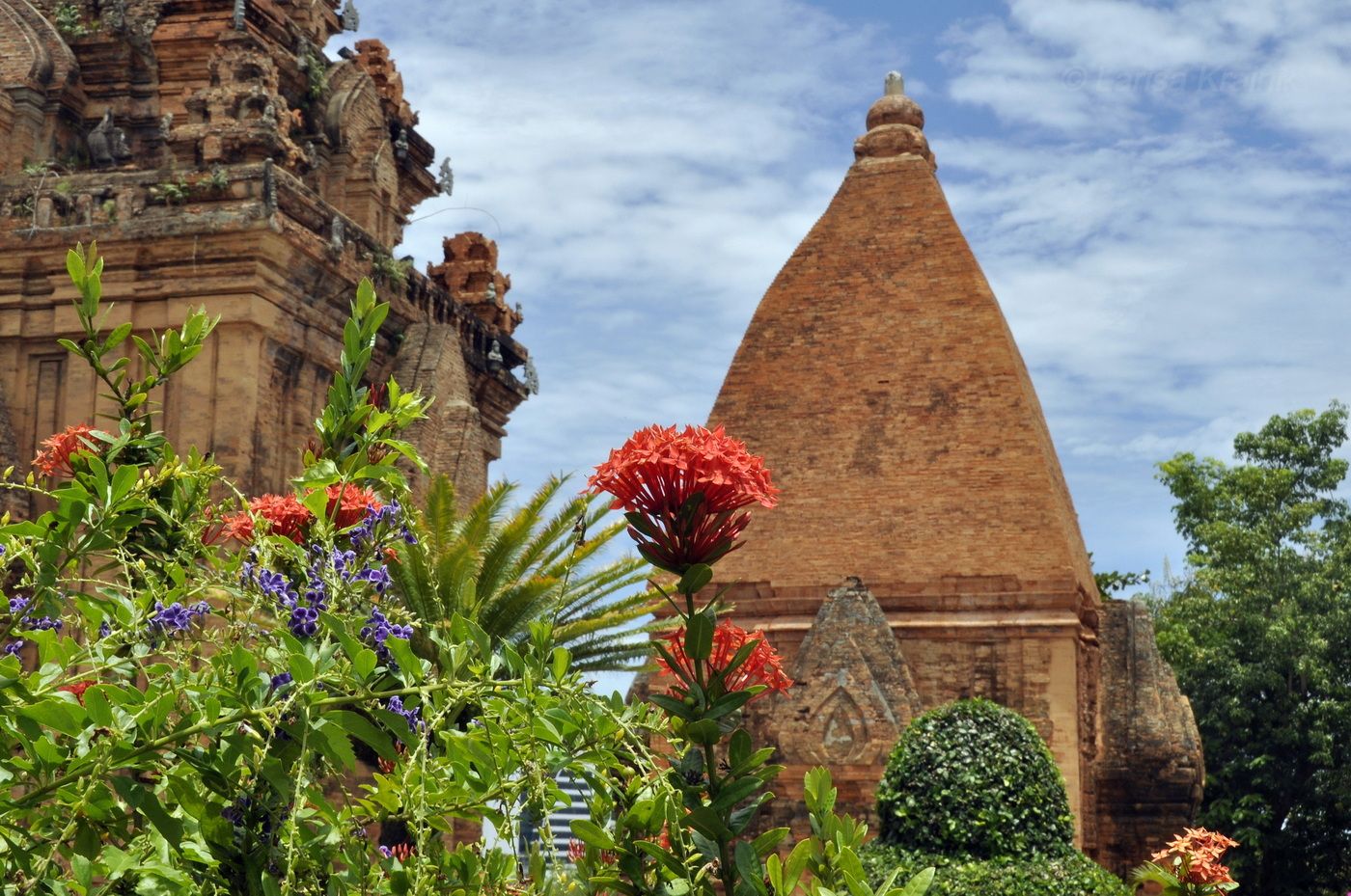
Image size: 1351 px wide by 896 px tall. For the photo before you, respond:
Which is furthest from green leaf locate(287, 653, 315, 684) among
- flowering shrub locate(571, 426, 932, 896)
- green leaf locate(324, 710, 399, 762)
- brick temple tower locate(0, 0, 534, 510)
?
brick temple tower locate(0, 0, 534, 510)

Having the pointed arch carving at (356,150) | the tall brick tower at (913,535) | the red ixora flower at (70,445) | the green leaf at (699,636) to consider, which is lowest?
the green leaf at (699,636)

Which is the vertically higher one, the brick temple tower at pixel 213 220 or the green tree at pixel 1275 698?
the brick temple tower at pixel 213 220

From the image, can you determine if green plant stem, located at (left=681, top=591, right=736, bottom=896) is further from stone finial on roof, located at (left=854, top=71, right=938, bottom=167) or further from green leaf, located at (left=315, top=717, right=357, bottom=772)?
stone finial on roof, located at (left=854, top=71, right=938, bottom=167)

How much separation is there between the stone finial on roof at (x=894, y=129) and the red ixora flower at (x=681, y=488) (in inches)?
645

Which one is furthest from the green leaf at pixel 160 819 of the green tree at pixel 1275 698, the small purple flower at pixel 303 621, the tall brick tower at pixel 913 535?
the green tree at pixel 1275 698

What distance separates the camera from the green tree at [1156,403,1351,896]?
1048 inches

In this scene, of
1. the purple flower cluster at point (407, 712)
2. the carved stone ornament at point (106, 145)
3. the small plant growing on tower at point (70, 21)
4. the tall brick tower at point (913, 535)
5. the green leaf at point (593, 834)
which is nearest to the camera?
the green leaf at point (593, 834)

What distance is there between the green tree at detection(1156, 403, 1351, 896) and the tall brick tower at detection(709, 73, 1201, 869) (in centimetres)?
815

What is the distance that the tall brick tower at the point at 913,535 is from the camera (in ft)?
54.7

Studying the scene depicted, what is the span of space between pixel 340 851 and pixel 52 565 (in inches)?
40.4

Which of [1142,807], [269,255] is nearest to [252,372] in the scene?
[269,255]

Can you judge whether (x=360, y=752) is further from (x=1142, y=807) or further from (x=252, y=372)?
(x=1142, y=807)

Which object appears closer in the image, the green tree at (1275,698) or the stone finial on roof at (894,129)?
the stone finial on roof at (894,129)

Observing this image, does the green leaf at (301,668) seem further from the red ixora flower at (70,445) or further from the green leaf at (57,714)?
the red ixora flower at (70,445)
